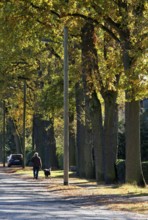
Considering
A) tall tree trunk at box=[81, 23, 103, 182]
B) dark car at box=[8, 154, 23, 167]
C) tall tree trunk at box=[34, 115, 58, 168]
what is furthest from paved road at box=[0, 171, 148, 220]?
dark car at box=[8, 154, 23, 167]

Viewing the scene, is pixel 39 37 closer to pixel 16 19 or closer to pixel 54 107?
pixel 16 19

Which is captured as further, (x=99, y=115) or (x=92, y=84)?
(x=99, y=115)

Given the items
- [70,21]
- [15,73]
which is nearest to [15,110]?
[15,73]

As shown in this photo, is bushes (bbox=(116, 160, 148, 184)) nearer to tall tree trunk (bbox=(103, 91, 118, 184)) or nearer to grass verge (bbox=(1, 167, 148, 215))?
tall tree trunk (bbox=(103, 91, 118, 184))

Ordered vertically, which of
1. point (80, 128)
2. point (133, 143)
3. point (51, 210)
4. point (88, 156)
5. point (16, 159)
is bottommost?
point (51, 210)

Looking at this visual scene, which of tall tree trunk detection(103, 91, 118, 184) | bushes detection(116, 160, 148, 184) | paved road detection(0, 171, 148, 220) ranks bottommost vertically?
paved road detection(0, 171, 148, 220)

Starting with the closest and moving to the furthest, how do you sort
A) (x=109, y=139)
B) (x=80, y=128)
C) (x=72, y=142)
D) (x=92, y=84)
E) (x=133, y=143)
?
(x=133, y=143) < (x=92, y=84) < (x=109, y=139) < (x=80, y=128) < (x=72, y=142)

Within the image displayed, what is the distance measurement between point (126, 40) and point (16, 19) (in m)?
5.02

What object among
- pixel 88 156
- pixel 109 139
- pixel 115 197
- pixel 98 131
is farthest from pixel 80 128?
pixel 115 197

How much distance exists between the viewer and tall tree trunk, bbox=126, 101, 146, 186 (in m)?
30.6

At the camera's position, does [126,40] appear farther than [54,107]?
No

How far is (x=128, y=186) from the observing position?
98.6 feet

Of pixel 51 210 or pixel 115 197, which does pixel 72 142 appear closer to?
pixel 115 197

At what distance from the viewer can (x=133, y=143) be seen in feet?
101
